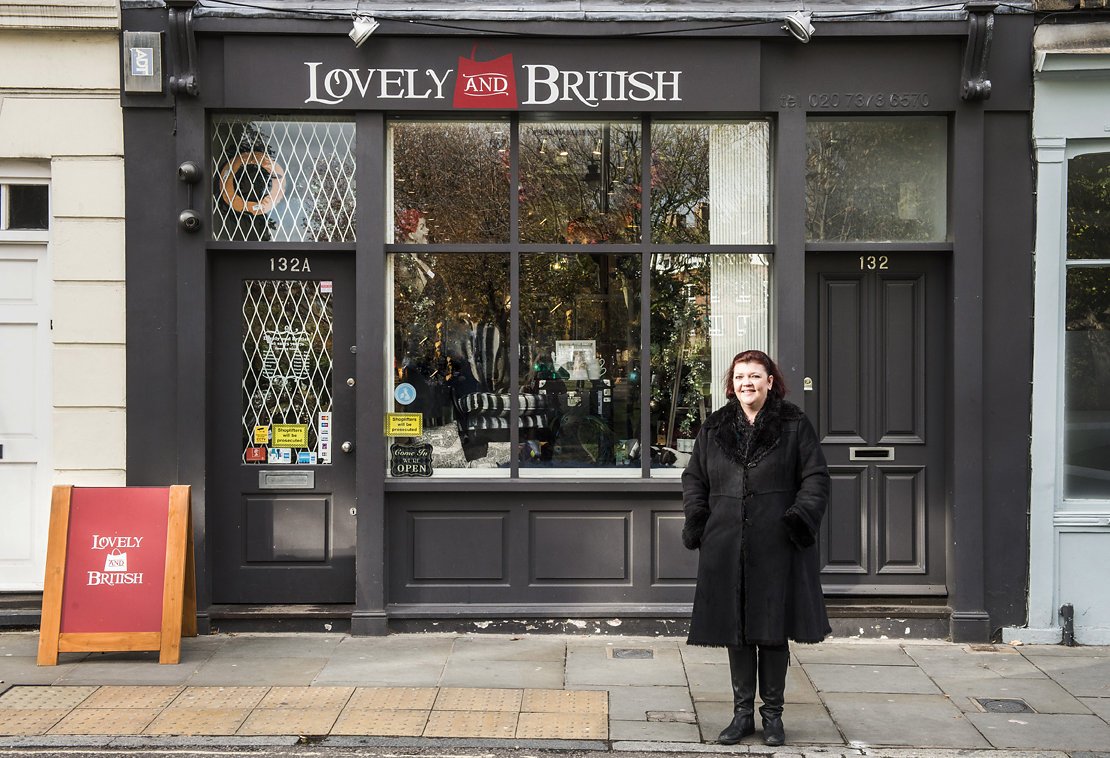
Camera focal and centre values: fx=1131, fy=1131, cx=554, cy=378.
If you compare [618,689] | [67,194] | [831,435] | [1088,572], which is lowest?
[618,689]

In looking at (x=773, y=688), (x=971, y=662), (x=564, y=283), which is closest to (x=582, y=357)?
(x=564, y=283)

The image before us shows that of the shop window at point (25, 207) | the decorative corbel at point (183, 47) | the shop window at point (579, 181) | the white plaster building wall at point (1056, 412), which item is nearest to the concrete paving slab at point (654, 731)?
the white plaster building wall at point (1056, 412)

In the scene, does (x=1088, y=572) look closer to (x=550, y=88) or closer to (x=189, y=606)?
(x=550, y=88)

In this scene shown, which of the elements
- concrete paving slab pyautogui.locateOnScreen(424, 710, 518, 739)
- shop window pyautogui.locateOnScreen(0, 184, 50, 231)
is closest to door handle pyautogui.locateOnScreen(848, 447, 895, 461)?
concrete paving slab pyautogui.locateOnScreen(424, 710, 518, 739)

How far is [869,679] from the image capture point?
704 cm

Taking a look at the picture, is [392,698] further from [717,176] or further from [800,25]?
[800,25]

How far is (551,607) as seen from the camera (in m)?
8.08

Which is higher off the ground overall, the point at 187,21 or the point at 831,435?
the point at 187,21

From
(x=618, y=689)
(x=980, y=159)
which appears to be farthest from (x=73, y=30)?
(x=980, y=159)

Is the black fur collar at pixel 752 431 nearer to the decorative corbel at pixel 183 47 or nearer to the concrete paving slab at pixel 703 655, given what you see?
the concrete paving slab at pixel 703 655

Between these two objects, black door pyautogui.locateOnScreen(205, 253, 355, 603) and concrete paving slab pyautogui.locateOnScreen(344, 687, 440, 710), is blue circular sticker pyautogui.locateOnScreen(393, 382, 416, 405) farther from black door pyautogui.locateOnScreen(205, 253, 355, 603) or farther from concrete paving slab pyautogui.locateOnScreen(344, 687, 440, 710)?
concrete paving slab pyautogui.locateOnScreen(344, 687, 440, 710)

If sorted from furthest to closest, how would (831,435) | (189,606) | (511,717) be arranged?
1. (831,435)
2. (189,606)
3. (511,717)

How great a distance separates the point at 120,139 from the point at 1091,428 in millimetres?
7198

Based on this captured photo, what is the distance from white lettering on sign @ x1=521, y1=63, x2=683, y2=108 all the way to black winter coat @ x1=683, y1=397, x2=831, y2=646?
10.1ft
